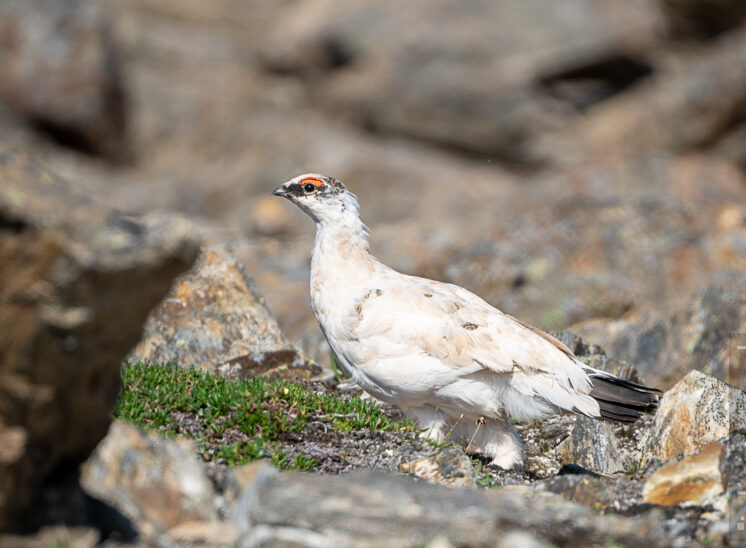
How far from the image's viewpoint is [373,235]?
63.9 ft

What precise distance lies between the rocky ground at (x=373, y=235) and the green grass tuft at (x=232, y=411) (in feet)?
0.39

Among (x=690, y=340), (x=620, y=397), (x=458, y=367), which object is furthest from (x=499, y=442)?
(x=690, y=340)

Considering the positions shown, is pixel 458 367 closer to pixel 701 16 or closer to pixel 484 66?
pixel 484 66

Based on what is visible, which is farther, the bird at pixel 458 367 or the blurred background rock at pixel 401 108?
the blurred background rock at pixel 401 108

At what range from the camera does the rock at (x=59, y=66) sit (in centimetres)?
2656

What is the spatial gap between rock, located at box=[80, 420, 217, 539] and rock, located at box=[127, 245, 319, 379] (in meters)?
4.18

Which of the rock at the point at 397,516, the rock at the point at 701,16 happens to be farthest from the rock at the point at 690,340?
the rock at the point at 701,16

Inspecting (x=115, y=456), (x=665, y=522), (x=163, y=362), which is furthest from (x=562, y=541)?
(x=163, y=362)

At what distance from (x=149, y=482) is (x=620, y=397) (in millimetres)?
4475

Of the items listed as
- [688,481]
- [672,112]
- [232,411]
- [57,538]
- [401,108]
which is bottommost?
[57,538]

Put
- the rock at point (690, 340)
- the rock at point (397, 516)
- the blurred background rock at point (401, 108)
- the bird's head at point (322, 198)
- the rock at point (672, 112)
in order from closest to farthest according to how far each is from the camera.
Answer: the rock at point (397, 516)
the bird's head at point (322, 198)
the rock at point (690, 340)
the blurred background rock at point (401, 108)
the rock at point (672, 112)

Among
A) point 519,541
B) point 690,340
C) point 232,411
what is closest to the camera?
point 519,541

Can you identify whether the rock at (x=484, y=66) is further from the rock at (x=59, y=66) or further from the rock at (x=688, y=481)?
the rock at (x=688, y=481)

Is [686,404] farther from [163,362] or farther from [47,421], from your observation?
[47,421]
